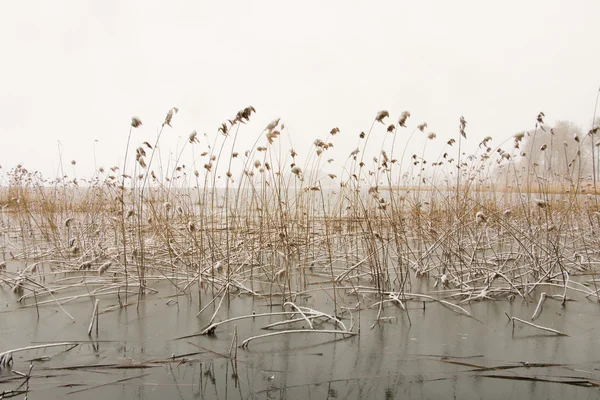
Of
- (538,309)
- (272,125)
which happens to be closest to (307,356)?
(272,125)

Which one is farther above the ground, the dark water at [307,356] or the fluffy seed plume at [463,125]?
the fluffy seed plume at [463,125]

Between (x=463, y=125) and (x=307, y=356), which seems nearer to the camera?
(x=307, y=356)

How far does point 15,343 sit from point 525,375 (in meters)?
2.56

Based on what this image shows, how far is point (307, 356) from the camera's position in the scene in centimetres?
178

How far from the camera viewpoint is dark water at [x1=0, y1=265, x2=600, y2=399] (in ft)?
4.77

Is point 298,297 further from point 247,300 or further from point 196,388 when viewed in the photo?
point 196,388

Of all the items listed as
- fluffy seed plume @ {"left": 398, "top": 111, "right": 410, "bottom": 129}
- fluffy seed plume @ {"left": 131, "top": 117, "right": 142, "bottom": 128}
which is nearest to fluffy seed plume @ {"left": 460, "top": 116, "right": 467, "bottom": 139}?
fluffy seed plume @ {"left": 398, "top": 111, "right": 410, "bottom": 129}

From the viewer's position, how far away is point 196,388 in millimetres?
1456

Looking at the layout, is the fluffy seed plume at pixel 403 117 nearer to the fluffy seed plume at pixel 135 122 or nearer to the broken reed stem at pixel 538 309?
the broken reed stem at pixel 538 309

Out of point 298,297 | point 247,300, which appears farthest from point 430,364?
point 247,300

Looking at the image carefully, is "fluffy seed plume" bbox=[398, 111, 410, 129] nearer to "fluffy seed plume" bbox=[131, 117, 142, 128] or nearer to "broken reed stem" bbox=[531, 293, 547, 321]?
"broken reed stem" bbox=[531, 293, 547, 321]

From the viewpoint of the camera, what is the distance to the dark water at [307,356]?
4.77 ft

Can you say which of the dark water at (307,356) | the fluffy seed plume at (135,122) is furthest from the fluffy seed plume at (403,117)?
the fluffy seed plume at (135,122)

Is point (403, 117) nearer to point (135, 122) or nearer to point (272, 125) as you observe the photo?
point (272, 125)
